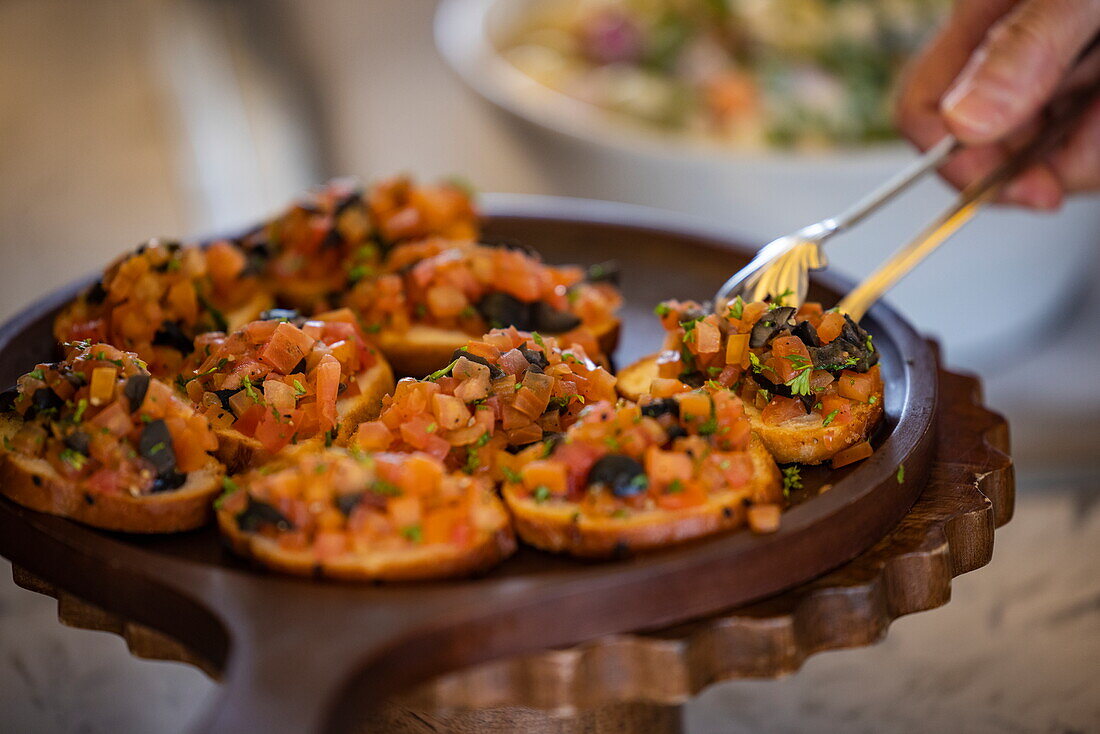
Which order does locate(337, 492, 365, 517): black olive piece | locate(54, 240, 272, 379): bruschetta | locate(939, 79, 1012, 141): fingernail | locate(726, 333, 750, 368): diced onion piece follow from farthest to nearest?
1. locate(939, 79, 1012, 141): fingernail
2. locate(54, 240, 272, 379): bruschetta
3. locate(726, 333, 750, 368): diced onion piece
4. locate(337, 492, 365, 517): black olive piece

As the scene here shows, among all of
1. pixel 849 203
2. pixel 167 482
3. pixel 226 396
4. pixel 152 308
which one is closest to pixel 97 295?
pixel 152 308

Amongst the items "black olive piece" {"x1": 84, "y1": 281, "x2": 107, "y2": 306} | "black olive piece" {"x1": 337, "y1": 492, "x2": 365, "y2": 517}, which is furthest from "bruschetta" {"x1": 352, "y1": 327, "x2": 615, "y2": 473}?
"black olive piece" {"x1": 84, "y1": 281, "x2": 107, "y2": 306}

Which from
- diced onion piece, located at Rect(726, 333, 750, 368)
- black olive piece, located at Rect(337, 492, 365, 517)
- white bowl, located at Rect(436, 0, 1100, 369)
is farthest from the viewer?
white bowl, located at Rect(436, 0, 1100, 369)

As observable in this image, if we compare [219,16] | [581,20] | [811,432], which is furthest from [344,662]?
[219,16]

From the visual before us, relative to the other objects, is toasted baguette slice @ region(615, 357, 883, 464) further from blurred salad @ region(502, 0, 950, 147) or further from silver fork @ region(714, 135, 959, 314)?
blurred salad @ region(502, 0, 950, 147)

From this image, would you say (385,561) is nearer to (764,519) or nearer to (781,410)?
(764,519)

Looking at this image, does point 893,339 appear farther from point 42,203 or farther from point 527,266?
point 42,203

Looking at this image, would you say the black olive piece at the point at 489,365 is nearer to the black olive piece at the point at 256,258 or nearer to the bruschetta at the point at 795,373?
the bruschetta at the point at 795,373
